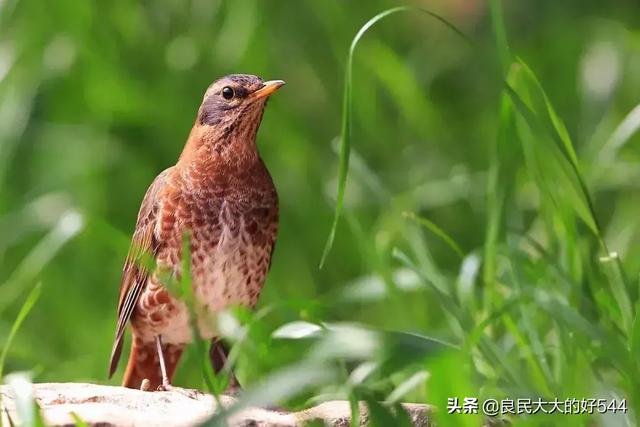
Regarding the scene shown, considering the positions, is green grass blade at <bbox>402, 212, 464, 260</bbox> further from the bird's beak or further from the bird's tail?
the bird's tail

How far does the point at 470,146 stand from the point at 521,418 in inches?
134

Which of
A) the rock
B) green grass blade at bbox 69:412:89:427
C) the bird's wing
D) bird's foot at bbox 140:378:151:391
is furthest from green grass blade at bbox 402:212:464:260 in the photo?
green grass blade at bbox 69:412:89:427

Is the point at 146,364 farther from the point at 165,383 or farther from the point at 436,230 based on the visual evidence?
the point at 436,230

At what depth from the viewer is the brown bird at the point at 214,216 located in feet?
11.3

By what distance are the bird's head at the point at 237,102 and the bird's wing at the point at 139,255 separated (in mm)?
244

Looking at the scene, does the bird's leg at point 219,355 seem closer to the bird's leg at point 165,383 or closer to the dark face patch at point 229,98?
the bird's leg at point 165,383

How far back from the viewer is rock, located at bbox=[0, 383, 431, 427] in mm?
2863

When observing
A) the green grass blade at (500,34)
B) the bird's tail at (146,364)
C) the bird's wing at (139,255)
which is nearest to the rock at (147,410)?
the bird's wing at (139,255)

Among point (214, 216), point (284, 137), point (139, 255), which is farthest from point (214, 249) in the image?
point (284, 137)

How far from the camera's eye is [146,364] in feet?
12.8

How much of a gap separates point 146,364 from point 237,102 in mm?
933

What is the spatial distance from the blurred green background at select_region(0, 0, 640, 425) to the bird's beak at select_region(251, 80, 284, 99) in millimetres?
1047

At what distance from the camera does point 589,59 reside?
634cm

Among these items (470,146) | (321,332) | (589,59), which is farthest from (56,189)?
(321,332)
